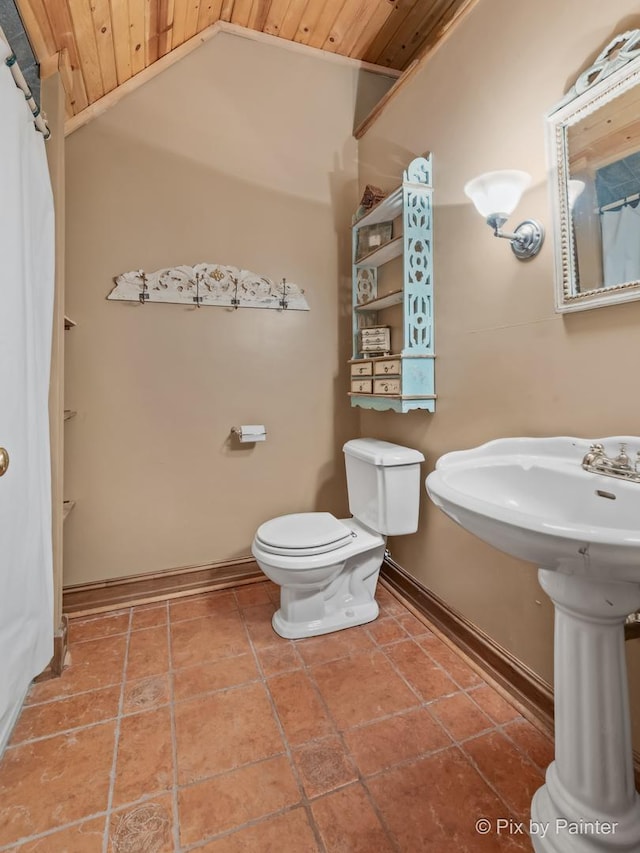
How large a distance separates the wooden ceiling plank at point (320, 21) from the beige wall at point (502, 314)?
1.95ft

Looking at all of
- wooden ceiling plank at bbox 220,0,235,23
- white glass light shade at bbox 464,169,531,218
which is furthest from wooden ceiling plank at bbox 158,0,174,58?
white glass light shade at bbox 464,169,531,218

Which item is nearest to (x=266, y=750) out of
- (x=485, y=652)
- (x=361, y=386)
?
(x=485, y=652)

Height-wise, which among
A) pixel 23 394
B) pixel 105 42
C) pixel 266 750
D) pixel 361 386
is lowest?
pixel 266 750

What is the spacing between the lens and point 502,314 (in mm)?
1458

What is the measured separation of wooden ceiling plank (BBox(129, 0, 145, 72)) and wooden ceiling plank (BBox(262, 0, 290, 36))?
68 cm

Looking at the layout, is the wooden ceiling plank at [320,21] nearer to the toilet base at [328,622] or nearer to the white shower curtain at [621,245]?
the white shower curtain at [621,245]

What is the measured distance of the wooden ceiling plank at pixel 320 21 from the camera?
2021 millimetres

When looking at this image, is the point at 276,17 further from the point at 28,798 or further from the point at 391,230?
the point at 28,798

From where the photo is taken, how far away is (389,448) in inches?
75.7

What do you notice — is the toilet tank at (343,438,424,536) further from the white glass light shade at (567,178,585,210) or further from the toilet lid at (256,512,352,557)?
the white glass light shade at (567,178,585,210)

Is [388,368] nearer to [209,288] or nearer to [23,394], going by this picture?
[209,288]

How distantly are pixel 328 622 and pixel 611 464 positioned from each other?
1317 millimetres

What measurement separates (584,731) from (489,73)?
2.02 meters

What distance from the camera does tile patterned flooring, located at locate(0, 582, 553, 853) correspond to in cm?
102
